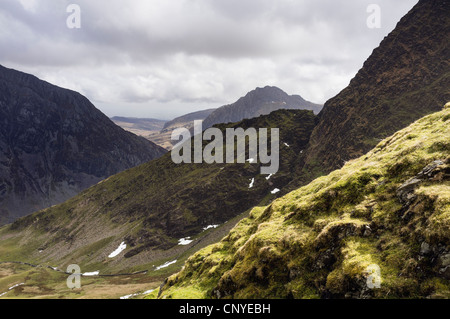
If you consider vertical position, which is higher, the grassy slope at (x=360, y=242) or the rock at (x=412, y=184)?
the rock at (x=412, y=184)

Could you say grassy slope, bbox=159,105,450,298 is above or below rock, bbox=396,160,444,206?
below

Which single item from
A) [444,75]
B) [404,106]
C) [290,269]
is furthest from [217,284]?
[444,75]

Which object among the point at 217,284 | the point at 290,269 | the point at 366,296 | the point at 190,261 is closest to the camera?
the point at 366,296

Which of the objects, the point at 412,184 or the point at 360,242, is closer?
the point at 360,242

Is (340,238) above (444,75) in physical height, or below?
below

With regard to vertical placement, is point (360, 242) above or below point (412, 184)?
below

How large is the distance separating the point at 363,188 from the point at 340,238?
6.33 metres

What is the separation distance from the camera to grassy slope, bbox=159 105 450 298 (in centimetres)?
1582

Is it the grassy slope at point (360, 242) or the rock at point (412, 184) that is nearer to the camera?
the grassy slope at point (360, 242)

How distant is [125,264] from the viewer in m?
199

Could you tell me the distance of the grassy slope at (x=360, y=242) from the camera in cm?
1582

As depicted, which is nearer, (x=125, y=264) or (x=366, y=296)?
(x=366, y=296)

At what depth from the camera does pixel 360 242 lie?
67.1 ft
